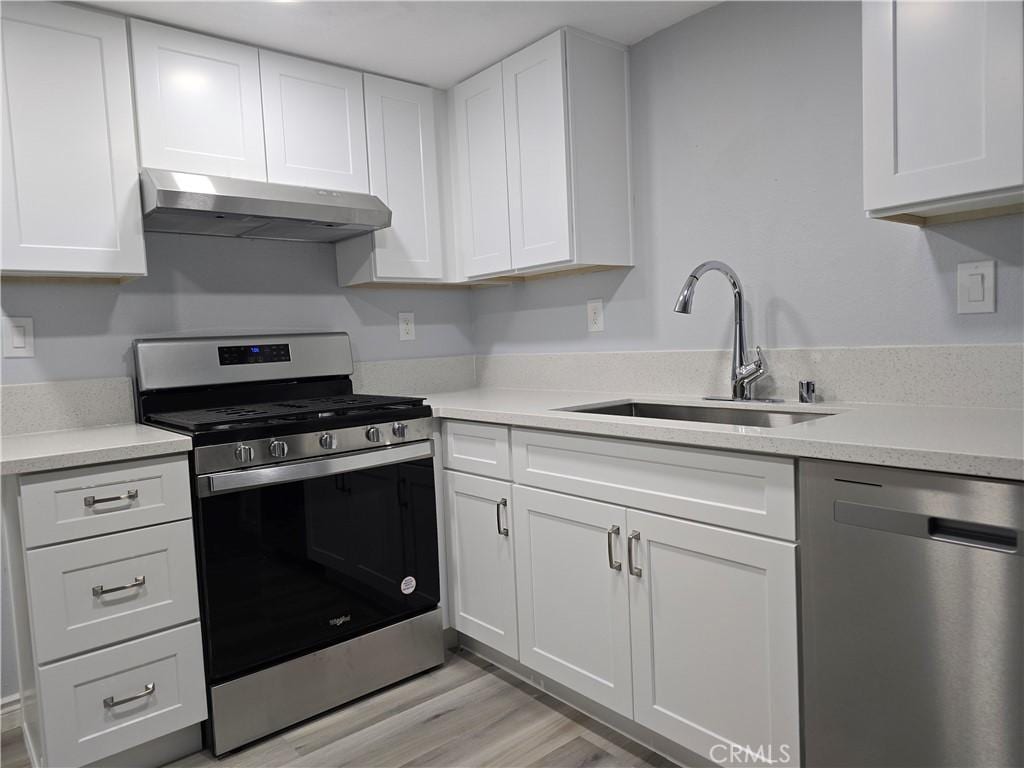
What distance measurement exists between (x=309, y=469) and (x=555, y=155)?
1.26 m

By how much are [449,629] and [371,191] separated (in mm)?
1602

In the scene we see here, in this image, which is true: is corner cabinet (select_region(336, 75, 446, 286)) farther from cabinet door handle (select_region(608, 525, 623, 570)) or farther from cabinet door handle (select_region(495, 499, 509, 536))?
cabinet door handle (select_region(608, 525, 623, 570))

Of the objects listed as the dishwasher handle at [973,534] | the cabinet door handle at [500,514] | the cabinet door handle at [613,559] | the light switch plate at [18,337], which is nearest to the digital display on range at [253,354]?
the light switch plate at [18,337]

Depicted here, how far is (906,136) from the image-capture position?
55.6 inches

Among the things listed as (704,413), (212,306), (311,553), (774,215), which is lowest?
(311,553)

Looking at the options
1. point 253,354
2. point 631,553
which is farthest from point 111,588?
point 631,553

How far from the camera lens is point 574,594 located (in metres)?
1.88

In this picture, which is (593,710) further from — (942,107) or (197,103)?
(197,103)

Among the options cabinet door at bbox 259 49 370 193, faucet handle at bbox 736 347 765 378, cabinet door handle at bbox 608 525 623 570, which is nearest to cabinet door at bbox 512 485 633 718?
cabinet door handle at bbox 608 525 623 570

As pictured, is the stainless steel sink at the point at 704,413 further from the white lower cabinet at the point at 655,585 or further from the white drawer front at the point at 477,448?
the white lower cabinet at the point at 655,585

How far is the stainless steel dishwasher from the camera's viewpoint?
1.09 meters

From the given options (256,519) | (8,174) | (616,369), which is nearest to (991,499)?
(616,369)

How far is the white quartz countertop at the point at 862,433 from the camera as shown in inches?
43.7

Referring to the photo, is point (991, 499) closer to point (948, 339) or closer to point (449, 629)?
point (948, 339)
